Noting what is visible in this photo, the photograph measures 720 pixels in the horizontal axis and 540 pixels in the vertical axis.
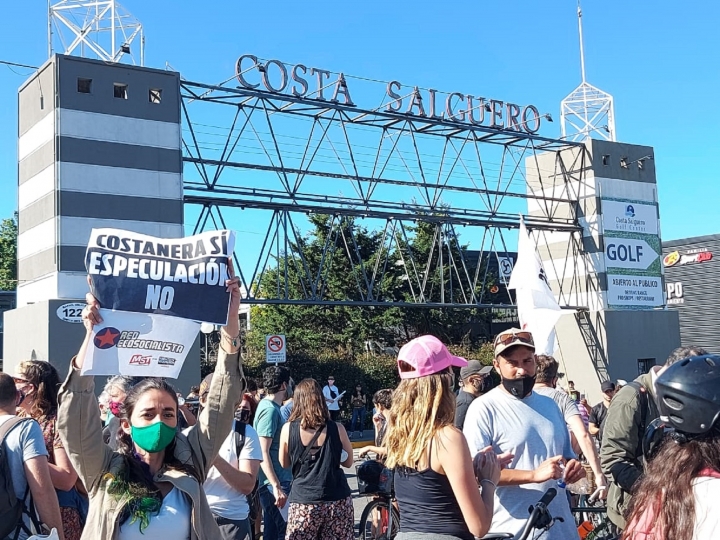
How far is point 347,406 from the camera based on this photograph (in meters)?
30.3

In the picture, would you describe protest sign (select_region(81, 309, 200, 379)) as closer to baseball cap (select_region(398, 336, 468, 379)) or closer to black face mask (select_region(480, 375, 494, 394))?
baseball cap (select_region(398, 336, 468, 379))

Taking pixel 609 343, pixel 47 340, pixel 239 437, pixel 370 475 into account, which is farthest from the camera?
pixel 609 343

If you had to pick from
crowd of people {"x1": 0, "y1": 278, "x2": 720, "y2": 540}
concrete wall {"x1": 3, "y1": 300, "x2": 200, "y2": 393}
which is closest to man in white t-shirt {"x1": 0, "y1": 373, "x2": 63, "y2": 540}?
crowd of people {"x1": 0, "y1": 278, "x2": 720, "y2": 540}

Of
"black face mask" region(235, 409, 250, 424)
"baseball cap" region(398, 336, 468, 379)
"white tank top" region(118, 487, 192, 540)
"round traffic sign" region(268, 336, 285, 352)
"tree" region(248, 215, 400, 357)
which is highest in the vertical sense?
"tree" region(248, 215, 400, 357)

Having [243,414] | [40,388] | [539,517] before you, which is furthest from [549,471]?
[243,414]

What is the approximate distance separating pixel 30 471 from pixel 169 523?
1.02 m

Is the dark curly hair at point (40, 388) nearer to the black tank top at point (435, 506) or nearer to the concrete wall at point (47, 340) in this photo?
the black tank top at point (435, 506)

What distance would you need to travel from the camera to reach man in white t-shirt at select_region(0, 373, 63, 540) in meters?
4.30

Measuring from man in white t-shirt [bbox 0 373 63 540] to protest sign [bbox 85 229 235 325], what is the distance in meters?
0.85

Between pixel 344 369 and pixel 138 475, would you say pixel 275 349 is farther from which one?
pixel 138 475

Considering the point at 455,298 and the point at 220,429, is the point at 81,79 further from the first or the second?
the point at 455,298

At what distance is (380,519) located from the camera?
888 cm

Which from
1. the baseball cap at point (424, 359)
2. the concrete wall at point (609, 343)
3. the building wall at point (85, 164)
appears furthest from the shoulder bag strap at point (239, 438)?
the concrete wall at point (609, 343)

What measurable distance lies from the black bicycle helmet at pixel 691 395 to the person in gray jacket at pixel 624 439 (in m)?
2.59
